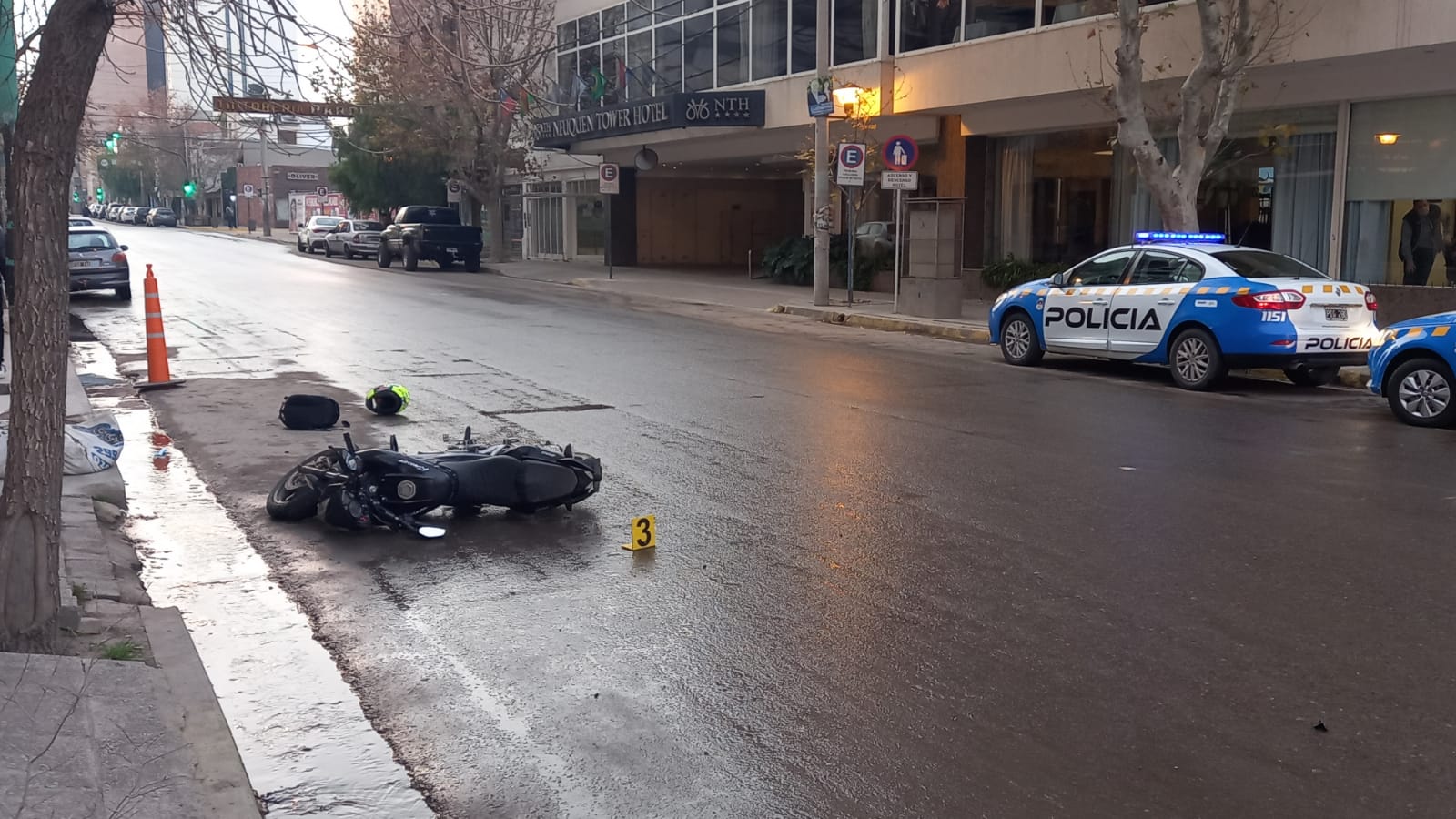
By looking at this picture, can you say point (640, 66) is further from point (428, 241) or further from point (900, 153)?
point (900, 153)

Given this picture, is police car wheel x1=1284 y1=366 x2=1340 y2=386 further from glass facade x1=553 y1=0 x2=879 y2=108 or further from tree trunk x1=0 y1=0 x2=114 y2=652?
glass facade x1=553 y1=0 x2=879 y2=108

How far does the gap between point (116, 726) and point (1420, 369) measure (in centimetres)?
1080

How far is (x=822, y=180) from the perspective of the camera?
24.2 m

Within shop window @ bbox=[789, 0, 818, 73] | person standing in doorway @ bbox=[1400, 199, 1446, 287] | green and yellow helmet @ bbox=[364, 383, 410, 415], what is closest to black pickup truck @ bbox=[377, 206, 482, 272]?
shop window @ bbox=[789, 0, 818, 73]

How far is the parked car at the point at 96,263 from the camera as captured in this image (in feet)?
78.8

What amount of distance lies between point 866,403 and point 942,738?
7893mm

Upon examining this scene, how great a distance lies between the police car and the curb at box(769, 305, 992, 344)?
23.2ft

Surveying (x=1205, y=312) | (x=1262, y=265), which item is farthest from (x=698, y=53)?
(x=1205, y=312)

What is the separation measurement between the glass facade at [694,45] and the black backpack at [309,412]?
15.8m

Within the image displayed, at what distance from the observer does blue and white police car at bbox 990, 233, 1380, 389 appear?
514 inches

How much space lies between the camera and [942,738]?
452 cm

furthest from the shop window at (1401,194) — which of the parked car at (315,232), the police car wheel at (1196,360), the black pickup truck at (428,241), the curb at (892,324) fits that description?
the parked car at (315,232)

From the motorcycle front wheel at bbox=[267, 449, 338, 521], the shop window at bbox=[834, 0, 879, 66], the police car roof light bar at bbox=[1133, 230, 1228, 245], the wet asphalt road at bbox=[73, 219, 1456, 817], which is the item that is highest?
the shop window at bbox=[834, 0, 879, 66]

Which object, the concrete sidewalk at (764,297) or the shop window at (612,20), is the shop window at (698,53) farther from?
the concrete sidewalk at (764,297)
